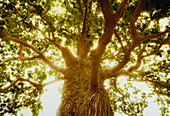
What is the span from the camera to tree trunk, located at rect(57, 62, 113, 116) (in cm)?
229

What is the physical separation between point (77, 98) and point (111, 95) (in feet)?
17.0

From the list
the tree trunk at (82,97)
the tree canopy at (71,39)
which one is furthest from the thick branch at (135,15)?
the tree trunk at (82,97)

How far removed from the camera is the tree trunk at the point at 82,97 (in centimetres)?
229

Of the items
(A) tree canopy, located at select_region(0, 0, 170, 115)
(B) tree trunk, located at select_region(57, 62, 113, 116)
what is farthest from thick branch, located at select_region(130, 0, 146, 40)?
(B) tree trunk, located at select_region(57, 62, 113, 116)

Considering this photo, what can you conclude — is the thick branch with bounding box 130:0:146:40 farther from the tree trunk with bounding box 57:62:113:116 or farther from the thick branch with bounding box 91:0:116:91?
Answer: the tree trunk with bounding box 57:62:113:116

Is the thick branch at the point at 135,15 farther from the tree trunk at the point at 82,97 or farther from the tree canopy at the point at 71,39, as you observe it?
the tree trunk at the point at 82,97

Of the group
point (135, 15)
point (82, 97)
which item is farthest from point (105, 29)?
point (82, 97)

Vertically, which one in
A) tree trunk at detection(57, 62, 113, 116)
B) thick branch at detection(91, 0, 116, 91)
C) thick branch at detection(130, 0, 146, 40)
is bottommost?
tree trunk at detection(57, 62, 113, 116)

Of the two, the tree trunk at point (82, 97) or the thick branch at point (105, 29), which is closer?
the thick branch at point (105, 29)

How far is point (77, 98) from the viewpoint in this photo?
3.14m

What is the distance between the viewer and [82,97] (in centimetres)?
308

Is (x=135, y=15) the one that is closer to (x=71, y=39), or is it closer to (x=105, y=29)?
(x=105, y=29)

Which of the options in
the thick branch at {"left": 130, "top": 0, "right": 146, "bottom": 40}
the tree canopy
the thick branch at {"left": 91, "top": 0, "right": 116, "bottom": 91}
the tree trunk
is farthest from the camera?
the tree canopy

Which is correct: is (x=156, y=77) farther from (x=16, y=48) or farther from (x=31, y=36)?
(x=16, y=48)
